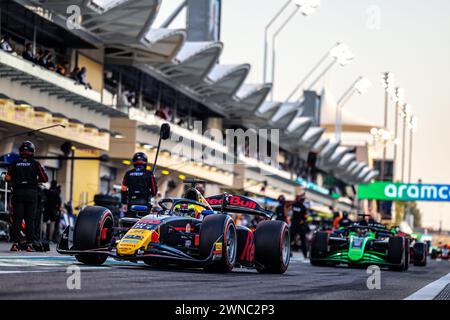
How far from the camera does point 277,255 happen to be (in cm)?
1543

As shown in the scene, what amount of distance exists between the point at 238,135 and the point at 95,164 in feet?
88.1

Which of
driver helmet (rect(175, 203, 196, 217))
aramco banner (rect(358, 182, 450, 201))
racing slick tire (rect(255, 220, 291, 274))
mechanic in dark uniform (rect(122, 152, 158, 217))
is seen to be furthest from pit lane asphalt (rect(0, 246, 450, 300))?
aramco banner (rect(358, 182, 450, 201))

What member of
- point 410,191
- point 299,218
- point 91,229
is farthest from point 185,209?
point 410,191

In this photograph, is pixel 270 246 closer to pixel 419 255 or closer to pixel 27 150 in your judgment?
pixel 27 150

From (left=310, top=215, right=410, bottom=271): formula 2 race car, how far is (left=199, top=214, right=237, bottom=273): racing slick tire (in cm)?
790

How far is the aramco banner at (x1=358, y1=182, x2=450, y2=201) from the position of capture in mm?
77188

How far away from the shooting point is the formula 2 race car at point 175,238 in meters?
13.4

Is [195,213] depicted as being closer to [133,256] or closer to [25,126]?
[133,256]

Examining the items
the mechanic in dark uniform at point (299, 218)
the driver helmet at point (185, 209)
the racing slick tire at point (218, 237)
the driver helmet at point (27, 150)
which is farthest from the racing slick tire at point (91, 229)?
the mechanic in dark uniform at point (299, 218)

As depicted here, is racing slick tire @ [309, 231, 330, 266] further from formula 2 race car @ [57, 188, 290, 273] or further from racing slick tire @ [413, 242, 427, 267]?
racing slick tire @ [413, 242, 427, 267]

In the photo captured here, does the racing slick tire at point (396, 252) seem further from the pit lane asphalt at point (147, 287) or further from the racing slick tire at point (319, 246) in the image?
the pit lane asphalt at point (147, 287)

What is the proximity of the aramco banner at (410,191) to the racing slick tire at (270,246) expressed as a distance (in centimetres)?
6271

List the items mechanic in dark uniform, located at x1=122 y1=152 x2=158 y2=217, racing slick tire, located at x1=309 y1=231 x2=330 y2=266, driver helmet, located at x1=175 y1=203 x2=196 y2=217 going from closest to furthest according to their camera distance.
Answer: driver helmet, located at x1=175 y1=203 x2=196 y2=217, mechanic in dark uniform, located at x1=122 y1=152 x2=158 y2=217, racing slick tire, located at x1=309 y1=231 x2=330 y2=266

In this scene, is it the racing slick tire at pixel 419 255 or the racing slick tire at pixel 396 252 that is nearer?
the racing slick tire at pixel 396 252
